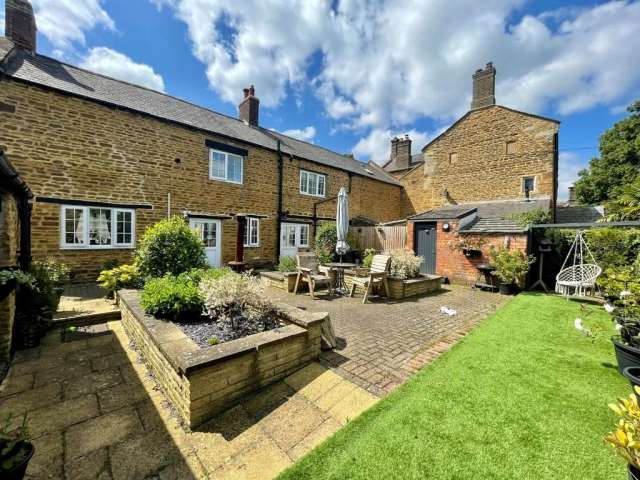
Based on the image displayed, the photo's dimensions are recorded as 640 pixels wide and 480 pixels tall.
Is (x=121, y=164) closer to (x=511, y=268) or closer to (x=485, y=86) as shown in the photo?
(x=511, y=268)

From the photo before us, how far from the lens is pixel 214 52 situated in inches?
331

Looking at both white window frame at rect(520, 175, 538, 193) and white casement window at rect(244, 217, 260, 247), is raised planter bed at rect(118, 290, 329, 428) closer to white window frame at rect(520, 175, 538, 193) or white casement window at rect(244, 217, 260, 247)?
white casement window at rect(244, 217, 260, 247)

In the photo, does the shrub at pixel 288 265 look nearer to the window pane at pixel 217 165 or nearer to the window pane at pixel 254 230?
the window pane at pixel 254 230

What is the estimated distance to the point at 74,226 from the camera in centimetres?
811

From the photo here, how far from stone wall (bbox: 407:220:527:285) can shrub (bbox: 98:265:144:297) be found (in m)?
9.91

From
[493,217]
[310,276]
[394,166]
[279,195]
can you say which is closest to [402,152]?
[394,166]

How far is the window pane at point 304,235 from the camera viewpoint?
1416 centimetres

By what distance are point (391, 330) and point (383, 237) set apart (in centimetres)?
846

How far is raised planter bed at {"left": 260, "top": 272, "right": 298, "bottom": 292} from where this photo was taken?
8.14 m

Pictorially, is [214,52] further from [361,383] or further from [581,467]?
[581,467]

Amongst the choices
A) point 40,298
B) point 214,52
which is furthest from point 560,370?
point 214,52

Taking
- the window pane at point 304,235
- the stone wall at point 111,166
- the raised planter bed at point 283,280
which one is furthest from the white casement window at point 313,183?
the raised planter bed at point 283,280

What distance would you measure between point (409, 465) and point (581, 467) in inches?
51.0

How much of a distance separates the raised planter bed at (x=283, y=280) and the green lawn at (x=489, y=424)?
16.5 feet
